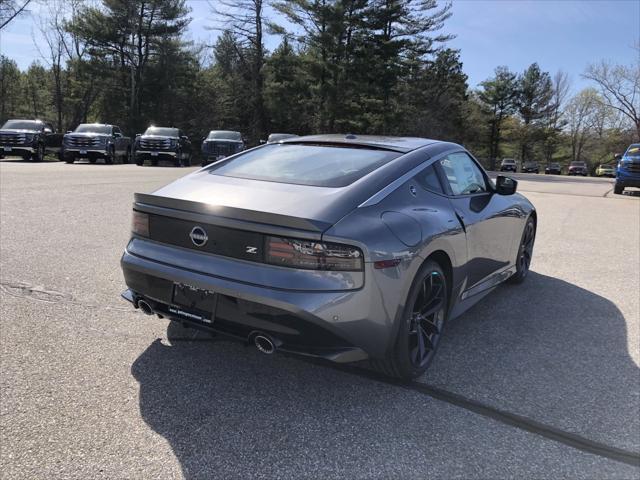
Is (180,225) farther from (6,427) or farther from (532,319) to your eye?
(532,319)

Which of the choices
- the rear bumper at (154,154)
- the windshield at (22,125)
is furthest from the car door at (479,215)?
the windshield at (22,125)

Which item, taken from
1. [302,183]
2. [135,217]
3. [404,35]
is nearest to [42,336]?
[135,217]

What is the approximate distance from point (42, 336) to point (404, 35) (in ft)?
137

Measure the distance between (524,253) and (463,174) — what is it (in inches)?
74.6

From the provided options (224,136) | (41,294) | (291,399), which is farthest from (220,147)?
(291,399)

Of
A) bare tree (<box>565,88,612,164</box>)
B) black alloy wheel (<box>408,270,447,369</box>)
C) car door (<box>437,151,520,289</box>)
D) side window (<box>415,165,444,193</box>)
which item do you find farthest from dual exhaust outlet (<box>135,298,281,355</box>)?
bare tree (<box>565,88,612,164</box>)

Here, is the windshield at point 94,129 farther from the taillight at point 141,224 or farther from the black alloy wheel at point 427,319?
the black alloy wheel at point 427,319

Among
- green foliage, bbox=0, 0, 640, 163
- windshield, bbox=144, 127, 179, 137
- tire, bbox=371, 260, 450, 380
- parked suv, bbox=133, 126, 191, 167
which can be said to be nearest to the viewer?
→ tire, bbox=371, 260, 450, 380

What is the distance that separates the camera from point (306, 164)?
3613 mm

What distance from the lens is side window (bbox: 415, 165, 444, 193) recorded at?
3.52 meters

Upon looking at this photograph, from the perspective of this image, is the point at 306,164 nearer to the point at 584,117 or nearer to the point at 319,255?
the point at 319,255

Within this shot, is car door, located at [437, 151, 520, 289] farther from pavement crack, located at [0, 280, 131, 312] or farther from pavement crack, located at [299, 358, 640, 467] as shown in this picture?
pavement crack, located at [0, 280, 131, 312]

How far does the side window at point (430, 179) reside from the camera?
138 inches

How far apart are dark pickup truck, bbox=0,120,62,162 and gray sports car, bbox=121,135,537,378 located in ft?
77.4
